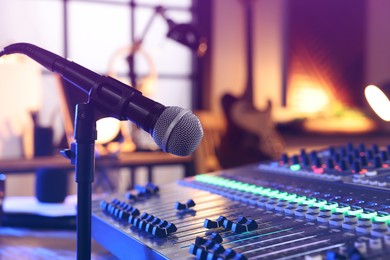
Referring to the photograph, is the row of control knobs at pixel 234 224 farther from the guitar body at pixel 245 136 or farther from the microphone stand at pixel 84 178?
the guitar body at pixel 245 136

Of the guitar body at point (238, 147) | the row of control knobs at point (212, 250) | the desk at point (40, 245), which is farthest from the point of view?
the guitar body at point (238, 147)

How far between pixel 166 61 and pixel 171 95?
0.28 meters

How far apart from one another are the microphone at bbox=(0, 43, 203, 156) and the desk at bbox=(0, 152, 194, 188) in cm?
157

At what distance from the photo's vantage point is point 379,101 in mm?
811

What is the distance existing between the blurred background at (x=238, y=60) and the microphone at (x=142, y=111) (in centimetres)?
274

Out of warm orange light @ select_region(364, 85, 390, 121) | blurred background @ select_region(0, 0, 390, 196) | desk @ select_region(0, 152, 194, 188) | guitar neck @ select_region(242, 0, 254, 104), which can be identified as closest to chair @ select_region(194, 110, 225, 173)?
blurred background @ select_region(0, 0, 390, 196)

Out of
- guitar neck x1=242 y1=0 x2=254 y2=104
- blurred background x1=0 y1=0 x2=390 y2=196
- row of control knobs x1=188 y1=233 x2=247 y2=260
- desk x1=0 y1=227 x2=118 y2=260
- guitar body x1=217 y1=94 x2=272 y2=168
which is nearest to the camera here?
row of control knobs x1=188 y1=233 x2=247 y2=260

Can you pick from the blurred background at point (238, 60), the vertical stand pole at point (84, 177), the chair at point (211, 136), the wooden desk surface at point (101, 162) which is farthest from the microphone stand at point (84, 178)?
the chair at point (211, 136)

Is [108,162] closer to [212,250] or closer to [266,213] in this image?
[266,213]

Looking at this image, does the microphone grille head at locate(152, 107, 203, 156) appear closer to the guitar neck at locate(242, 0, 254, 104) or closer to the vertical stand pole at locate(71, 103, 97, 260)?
the vertical stand pole at locate(71, 103, 97, 260)

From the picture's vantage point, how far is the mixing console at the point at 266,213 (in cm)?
51

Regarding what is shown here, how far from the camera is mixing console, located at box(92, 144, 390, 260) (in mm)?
514

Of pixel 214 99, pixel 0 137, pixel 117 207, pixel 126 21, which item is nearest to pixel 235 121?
pixel 214 99

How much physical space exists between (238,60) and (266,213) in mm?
3831
